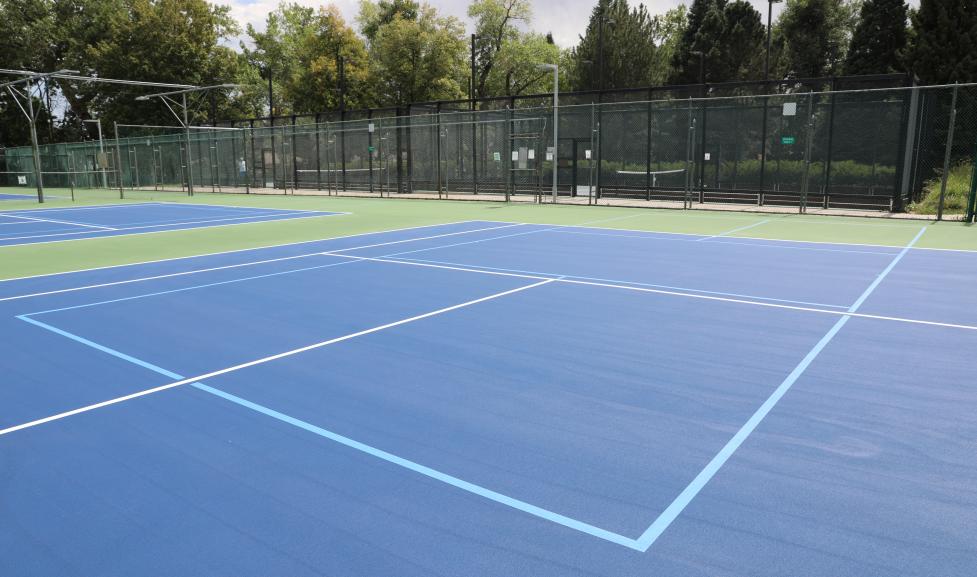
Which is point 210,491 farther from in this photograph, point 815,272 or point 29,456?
point 815,272

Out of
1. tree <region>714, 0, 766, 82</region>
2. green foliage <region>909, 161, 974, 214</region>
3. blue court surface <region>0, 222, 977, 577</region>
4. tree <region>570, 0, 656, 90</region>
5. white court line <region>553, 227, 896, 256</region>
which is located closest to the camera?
blue court surface <region>0, 222, 977, 577</region>

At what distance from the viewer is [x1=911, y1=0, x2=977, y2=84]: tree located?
23.4m

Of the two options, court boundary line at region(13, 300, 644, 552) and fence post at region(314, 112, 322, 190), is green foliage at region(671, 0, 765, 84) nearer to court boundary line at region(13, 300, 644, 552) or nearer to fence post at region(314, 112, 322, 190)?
fence post at region(314, 112, 322, 190)

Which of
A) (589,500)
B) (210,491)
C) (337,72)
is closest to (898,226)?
(589,500)

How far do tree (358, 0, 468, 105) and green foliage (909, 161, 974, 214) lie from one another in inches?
1212

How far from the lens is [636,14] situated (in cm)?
4444

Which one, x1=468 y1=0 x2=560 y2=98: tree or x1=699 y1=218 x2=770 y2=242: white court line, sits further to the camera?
x1=468 y1=0 x2=560 y2=98: tree

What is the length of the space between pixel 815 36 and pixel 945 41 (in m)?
27.7

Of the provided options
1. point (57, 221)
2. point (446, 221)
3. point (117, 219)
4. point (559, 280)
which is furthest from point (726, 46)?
point (559, 280)

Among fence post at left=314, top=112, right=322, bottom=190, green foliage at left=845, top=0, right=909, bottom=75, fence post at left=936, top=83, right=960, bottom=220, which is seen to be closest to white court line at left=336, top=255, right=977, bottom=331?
fence post at left=936, top=83, right=960, bottom=220

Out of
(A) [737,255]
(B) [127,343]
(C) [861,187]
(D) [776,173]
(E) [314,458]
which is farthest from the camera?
(D) [776,173]

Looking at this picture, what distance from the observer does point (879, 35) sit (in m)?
37.9

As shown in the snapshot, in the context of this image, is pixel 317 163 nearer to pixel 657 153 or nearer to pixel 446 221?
pixel 657 153

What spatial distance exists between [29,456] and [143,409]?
0.73 m
